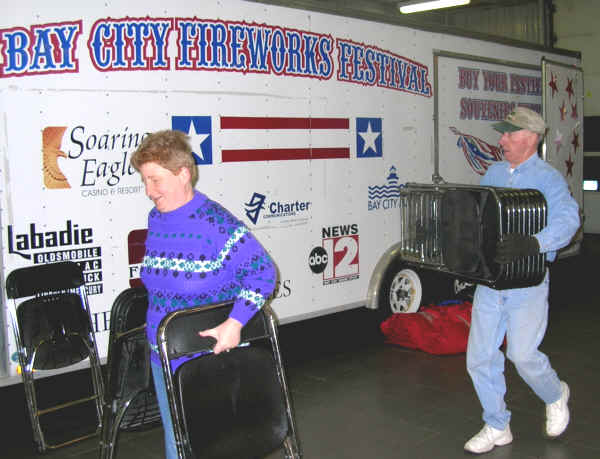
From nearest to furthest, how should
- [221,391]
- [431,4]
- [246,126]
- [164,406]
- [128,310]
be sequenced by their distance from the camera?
[221,391], [164,406], [128,310], [246,126], [431,4]

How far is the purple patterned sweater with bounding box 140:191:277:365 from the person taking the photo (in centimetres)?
240

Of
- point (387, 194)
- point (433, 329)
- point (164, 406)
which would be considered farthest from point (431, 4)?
point (164, 406)

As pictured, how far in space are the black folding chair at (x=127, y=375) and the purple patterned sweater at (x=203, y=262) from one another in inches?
14.4

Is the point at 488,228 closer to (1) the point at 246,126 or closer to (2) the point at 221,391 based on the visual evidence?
(1) the point at 246,126

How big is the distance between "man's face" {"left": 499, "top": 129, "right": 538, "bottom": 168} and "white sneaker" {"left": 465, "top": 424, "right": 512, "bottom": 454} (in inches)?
58.5

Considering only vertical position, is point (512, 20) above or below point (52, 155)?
above

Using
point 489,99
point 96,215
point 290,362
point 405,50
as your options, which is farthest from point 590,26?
point 96,215

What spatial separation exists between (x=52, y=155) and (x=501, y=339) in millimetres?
2703

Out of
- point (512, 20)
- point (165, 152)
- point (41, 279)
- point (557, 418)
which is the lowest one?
point (557, 418)

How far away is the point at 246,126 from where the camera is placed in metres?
4.88

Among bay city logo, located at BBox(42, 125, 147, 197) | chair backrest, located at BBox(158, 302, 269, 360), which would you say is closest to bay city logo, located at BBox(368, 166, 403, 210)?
bay city logo, located at BBox(42, 125, 147, 197)

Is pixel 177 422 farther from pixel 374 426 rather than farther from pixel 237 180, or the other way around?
pixel 237 180


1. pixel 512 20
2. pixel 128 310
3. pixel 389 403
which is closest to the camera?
pixel 128 310

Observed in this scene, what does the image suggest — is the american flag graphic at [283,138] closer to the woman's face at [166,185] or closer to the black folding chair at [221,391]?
the woman's face at [166,185]
